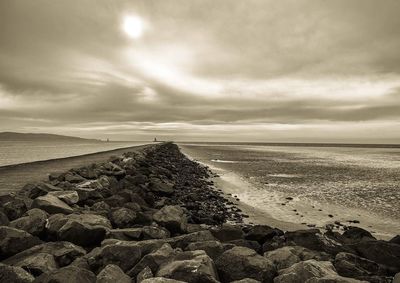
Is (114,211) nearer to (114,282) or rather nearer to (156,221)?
(156,221)

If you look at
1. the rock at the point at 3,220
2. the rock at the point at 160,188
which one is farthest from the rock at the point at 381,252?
the rock at the point at 160,188

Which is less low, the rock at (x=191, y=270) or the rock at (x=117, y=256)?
the rock at (x=191, y=270)

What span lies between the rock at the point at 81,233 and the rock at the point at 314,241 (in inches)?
145

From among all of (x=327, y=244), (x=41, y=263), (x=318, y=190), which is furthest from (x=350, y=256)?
(x=318, y=190)

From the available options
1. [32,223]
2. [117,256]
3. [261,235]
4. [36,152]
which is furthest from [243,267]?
[36,152]

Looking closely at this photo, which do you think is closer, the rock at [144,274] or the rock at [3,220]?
the rock at [144,274]

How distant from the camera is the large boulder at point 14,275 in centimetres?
346

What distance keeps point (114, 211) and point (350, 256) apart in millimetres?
4845

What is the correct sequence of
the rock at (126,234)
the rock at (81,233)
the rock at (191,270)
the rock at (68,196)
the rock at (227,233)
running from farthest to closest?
the rock at (68,196), the rock at (227,233), the rock at (126,234), the rock at (81,233), the rock at (191,270)

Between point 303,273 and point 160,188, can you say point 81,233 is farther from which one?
A: point 160,188

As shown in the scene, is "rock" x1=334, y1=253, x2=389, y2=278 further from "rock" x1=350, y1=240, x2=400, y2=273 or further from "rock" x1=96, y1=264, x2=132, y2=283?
"rock" x1=96, y1=264, x2=132, y2=283

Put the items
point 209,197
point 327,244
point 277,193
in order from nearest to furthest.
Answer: point 327,244 < point 209,197 < point 277,193

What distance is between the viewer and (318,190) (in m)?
16.2

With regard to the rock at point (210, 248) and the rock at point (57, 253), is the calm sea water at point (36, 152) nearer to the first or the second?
the rock at point (57, 253)
